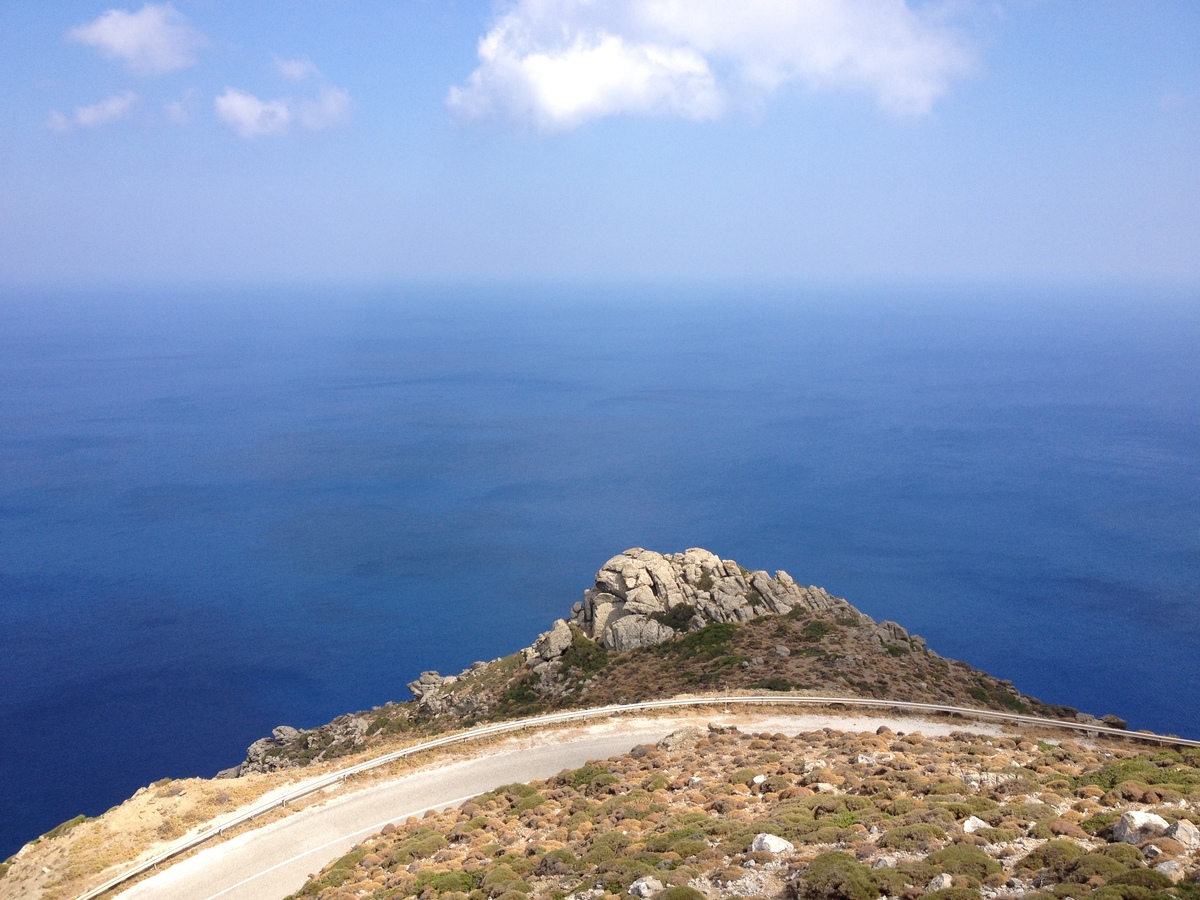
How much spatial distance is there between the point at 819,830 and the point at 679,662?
24.2m

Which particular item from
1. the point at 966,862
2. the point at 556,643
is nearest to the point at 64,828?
the point at 556,643

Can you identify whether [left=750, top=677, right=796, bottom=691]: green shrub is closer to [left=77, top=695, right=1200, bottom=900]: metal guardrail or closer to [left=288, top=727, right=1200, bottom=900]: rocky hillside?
[left=77, top=695, right=1200, bottom=900]: metal guardrail

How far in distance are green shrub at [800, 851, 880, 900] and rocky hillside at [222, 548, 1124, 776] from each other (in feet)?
74.8

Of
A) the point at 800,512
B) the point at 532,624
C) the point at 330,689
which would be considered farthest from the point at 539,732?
the point at 800,512

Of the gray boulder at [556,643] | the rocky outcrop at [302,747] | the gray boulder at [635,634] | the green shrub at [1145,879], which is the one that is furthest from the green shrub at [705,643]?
the green shrub at [1145,879]

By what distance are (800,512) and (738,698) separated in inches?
3465

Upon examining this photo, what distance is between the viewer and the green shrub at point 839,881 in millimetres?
15875

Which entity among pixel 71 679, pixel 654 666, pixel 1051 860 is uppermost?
pixel 1051 860

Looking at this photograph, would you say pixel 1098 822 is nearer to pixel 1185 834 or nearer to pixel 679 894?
pixel 1185 834

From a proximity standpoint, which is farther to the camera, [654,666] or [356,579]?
[356,579]

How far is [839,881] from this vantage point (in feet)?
52.9

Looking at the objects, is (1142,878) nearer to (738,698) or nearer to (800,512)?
(738,698)

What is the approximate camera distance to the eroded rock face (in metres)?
47.4

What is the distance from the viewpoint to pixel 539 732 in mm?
35438
